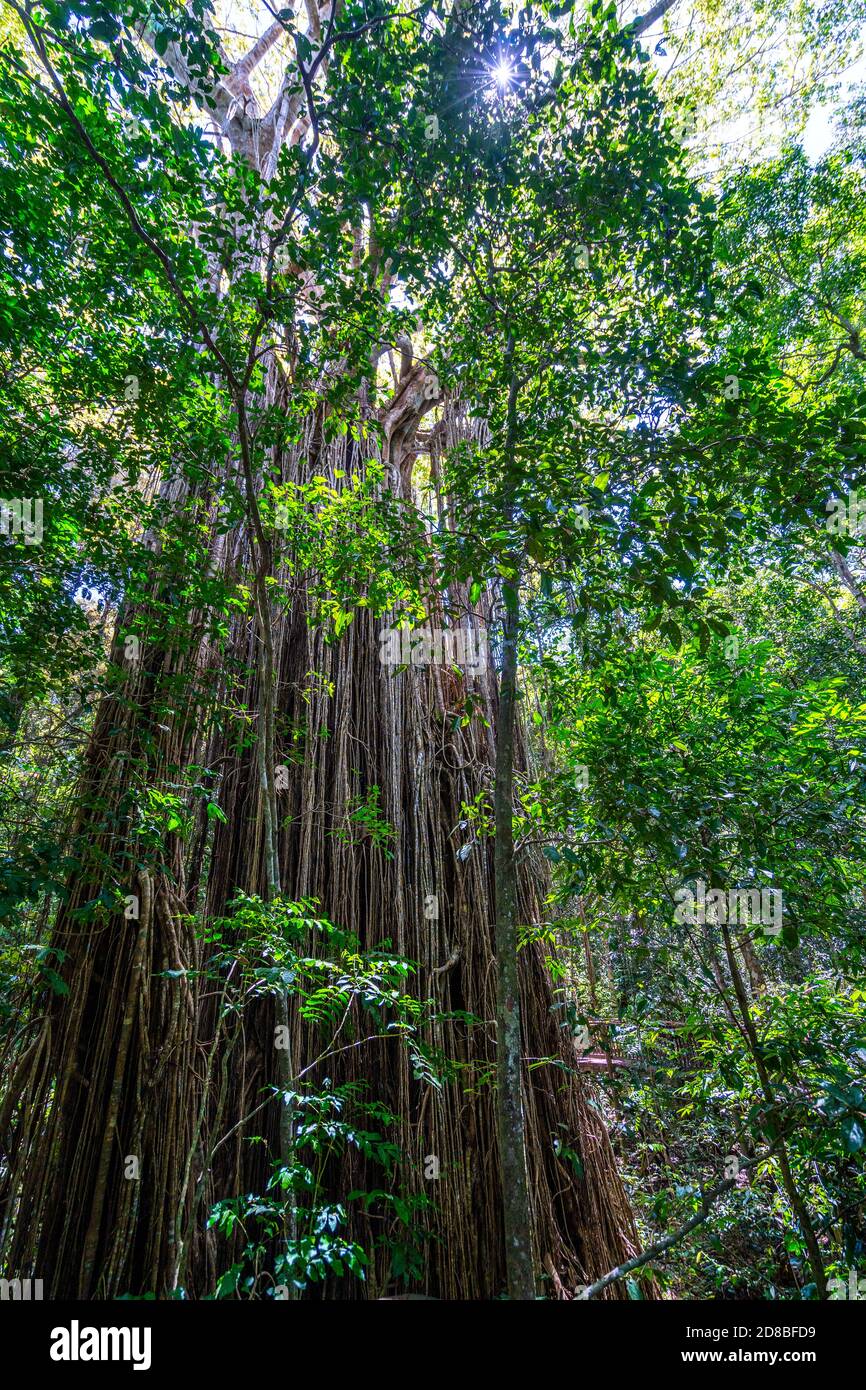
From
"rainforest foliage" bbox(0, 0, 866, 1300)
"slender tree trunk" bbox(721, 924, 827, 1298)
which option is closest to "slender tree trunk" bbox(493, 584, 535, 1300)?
"rainforest foliage" bbox(0, 0, 866, 1300)

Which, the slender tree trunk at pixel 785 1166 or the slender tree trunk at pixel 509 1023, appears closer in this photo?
the slender tree trunk at pixel 509 1023

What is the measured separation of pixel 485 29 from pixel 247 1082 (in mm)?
3856

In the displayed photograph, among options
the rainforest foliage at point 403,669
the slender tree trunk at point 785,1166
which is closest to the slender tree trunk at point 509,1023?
the rainforest foliage at point 403,669

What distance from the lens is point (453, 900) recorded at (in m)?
3.35

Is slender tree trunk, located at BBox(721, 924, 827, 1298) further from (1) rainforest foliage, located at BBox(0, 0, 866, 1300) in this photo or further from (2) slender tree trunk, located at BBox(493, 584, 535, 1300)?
(2) slender tree trunk, located at BBox(493, 584, 535, 1300)

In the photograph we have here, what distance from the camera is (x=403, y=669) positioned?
88.2 inches

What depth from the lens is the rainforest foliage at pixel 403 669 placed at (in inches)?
60.4

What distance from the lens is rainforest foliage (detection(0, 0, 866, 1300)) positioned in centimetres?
153

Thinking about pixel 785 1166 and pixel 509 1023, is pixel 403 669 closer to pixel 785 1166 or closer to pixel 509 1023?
pixel 509 1023

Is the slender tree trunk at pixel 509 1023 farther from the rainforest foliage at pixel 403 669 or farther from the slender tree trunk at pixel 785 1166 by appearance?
the slender tree trunk at pixel 785 1166

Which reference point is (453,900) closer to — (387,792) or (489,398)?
(387,792)

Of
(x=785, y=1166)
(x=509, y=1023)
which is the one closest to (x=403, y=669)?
(x=509, y=1023)

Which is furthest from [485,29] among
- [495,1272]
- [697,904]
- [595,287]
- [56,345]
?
[495,1272]

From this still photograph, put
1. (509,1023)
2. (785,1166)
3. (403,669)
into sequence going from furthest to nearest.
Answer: (403,669) → (785,1166) → (509,1023)
